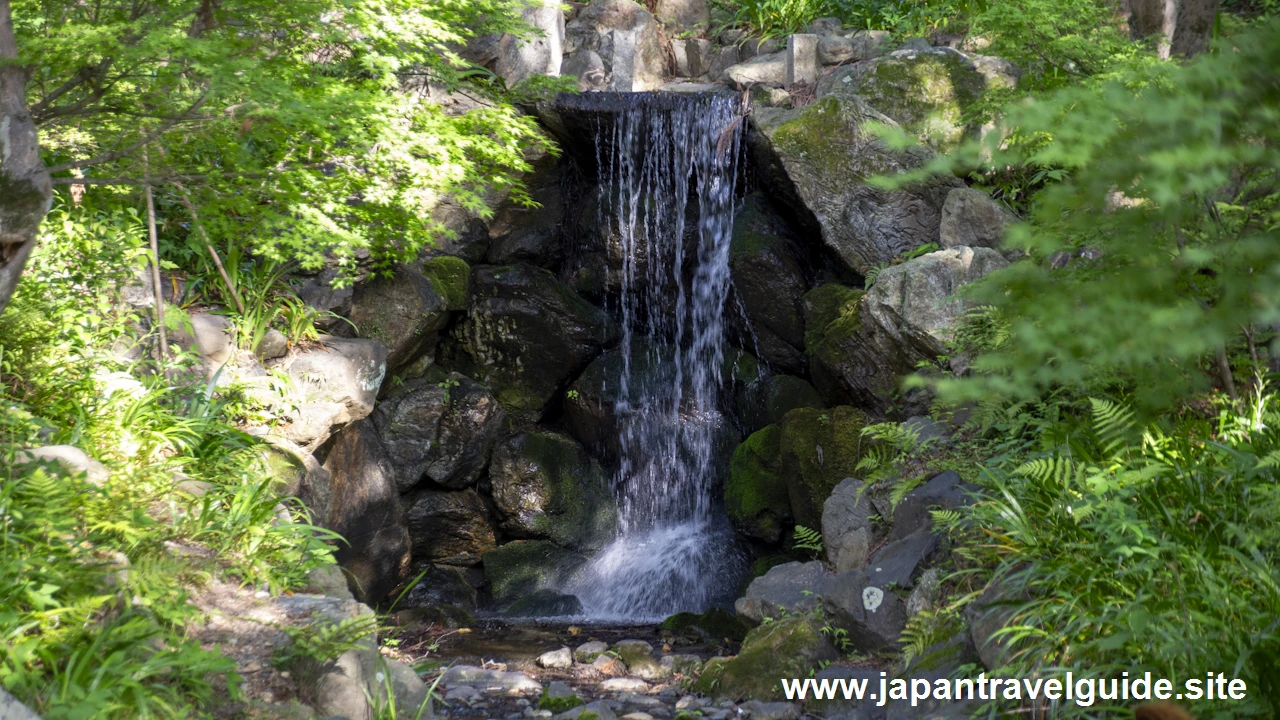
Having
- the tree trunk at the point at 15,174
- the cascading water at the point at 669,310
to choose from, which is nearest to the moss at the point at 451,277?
the cascading water at the point at 669,310

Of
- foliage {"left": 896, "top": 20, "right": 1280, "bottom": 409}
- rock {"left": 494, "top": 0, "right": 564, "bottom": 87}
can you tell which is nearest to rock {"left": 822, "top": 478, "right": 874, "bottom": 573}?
foliage {"left": 896, "top": 20, "right": 1280, "bottom": 409}

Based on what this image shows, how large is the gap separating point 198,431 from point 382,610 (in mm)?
3172

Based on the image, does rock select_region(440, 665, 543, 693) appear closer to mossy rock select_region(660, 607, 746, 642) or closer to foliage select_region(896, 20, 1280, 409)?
mossy rock select_region(660, 607, 746, 642)

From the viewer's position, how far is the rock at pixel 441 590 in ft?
28.2

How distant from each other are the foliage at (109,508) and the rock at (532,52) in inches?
225

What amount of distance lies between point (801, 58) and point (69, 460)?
30.2 feet

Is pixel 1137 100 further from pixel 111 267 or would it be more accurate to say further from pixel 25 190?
pixel 111 267

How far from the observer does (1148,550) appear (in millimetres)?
3285

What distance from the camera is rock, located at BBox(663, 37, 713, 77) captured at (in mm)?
12979

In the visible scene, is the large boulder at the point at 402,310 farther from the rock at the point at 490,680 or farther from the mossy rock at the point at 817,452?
the mossy rock at the point at 817,452

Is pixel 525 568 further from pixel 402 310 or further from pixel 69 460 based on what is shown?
pixel 69 460

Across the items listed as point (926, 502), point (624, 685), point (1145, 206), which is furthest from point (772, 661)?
point (1145, 206)

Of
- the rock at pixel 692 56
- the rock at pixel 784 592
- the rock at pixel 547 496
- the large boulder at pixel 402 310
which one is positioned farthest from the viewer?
the rock at pixel 692 56

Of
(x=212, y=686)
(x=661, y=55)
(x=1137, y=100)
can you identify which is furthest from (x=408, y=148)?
(x=661, y=55)
